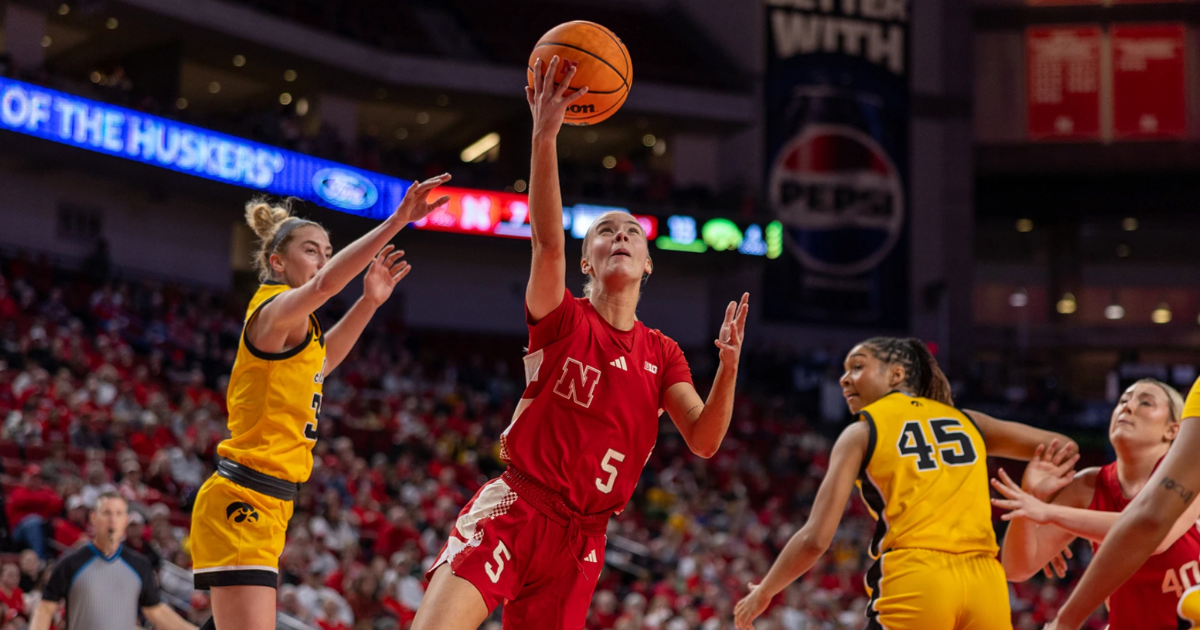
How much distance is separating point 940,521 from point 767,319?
2514 cm

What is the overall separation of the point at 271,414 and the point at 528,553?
1.45 meters

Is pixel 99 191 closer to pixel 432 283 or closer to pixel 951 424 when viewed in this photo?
pixel 432 283

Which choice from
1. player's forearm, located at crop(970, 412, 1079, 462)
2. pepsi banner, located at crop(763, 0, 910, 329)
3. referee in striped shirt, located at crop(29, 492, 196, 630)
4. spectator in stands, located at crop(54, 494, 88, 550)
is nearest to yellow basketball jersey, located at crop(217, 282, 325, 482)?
referee in striped shirt, located at crop(29, 492, 196, 630)

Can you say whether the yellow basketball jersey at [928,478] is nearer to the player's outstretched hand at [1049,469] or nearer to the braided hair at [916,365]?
the player's outstretched hand at [1049,469]

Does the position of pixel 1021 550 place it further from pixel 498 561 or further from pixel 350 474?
pixel 350 474

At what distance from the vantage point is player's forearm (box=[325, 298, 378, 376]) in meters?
5.30

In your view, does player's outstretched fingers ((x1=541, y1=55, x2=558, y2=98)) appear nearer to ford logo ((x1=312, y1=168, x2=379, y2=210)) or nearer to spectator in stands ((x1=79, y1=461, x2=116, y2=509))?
spectator in stands ((x1=79, y1=461, x2=116, y2=509))

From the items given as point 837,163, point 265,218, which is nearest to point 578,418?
point 265,218

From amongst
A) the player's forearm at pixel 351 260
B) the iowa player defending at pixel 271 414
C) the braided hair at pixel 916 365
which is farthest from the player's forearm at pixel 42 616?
the braided hair at pixel 916 365

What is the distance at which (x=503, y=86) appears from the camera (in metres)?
26.0

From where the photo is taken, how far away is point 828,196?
2967 cm

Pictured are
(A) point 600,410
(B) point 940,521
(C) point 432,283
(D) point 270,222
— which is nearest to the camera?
(A) point 600,410

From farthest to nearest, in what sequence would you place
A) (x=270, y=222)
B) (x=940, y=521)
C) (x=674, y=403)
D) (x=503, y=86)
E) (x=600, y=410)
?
(x=503, y=86)
(x=270, y=222)
(x=940, y=521)
(x=674, y=403)
(x=600, y=410)

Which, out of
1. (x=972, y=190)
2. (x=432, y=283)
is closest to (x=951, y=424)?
(x=432, y=283)
